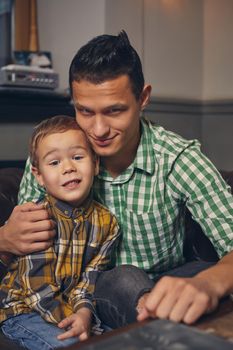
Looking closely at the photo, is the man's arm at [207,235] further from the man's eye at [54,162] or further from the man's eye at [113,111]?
the man's eye at [54,162]

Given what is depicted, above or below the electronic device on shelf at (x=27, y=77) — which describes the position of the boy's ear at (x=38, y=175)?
below

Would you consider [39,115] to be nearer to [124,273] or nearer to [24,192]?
[24,192]

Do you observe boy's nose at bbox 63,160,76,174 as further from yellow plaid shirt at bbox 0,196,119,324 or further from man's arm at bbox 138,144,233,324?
man's arm at bbox 138,144,233,324

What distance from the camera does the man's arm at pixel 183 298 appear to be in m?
0.95

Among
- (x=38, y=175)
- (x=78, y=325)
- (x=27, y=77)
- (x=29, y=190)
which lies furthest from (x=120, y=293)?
(x=27, y=77)

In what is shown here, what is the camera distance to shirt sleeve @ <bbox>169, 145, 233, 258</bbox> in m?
1.38

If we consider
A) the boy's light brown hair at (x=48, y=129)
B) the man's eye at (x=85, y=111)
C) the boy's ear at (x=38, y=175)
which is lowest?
the boy's ear at (x=38, y=175)

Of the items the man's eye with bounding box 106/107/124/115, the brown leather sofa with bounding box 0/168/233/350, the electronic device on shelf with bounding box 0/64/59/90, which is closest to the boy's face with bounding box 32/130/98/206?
the man's eye with bounding box 106/107/124/115

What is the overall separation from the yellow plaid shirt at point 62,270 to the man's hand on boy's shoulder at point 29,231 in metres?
0.03

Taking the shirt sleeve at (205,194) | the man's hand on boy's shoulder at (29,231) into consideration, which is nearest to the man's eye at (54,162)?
the man's hand on boy's shoulder at (29,231)

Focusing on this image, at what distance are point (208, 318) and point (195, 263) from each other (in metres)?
0.62

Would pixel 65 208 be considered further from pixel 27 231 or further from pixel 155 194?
pixel 155 194

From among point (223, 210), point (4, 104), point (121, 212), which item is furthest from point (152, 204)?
point (4, 104)

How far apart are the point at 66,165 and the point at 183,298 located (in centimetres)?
50
